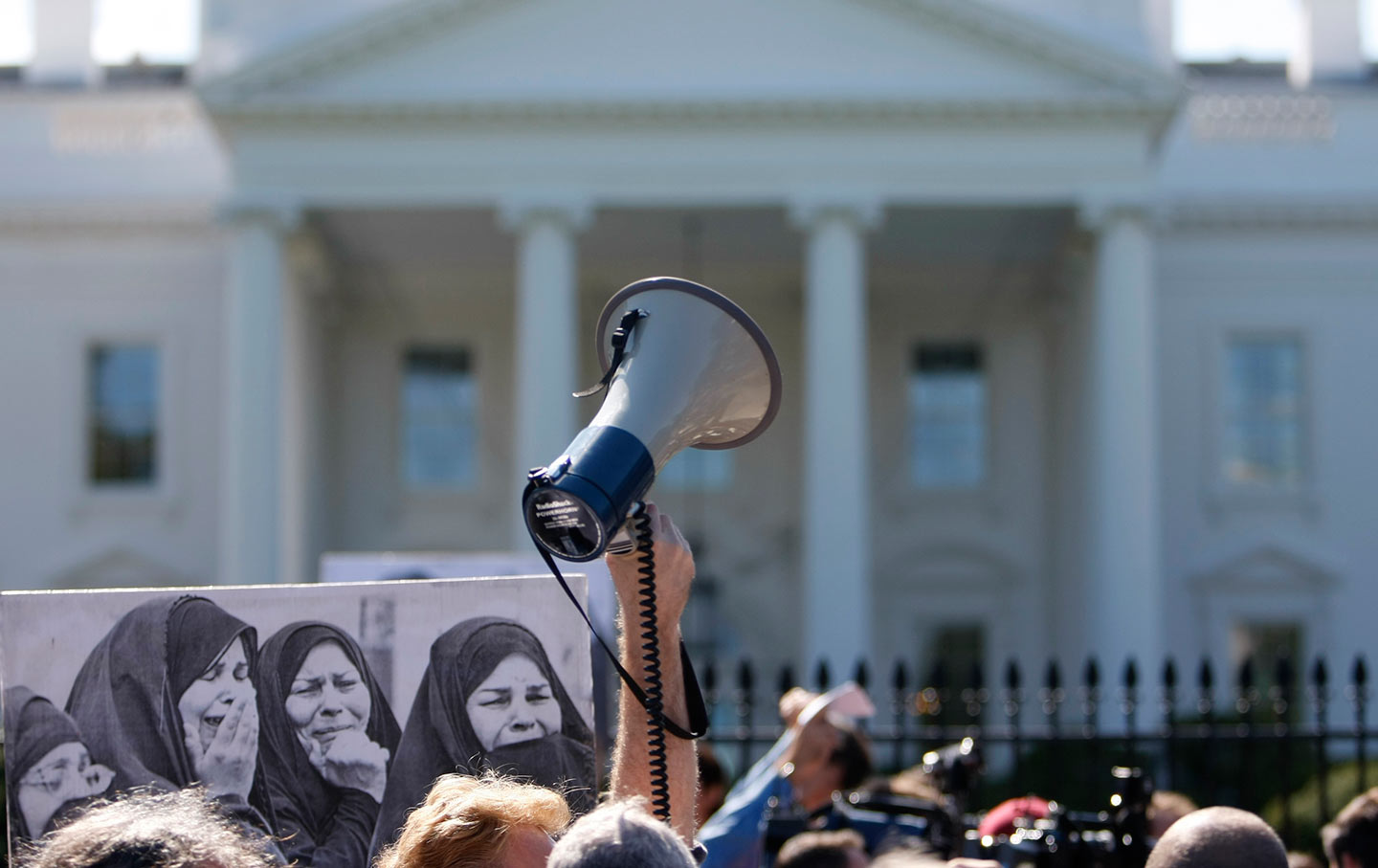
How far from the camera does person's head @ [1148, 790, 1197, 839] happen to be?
484 centimetres

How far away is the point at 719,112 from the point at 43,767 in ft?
57.9

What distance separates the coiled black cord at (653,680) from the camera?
2.76 metres

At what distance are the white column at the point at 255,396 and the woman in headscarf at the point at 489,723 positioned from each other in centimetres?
1649

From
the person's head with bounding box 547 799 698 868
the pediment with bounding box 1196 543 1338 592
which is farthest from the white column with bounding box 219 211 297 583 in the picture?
the person's head with bounding box 547 799 698 868

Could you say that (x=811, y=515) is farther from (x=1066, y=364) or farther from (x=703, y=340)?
(x=703, y=340)

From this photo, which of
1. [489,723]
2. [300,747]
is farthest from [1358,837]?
[300,747]

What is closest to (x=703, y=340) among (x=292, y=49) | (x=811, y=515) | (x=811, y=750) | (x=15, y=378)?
(x=811, y=750)

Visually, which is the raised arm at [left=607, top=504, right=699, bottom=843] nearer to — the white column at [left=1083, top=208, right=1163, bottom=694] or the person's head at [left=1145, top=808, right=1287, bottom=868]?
the person's head at [left=1145, top=808, right=1287, bottom=868]

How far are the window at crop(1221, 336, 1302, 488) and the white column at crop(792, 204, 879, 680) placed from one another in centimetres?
721

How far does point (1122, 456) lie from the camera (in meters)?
20.0

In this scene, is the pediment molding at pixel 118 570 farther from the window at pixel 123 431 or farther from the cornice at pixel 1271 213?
the cornice at pixel 1271 213

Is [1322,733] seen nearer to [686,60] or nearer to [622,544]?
[622,544]

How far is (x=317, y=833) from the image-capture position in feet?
11.3

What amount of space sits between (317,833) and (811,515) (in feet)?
53.6
